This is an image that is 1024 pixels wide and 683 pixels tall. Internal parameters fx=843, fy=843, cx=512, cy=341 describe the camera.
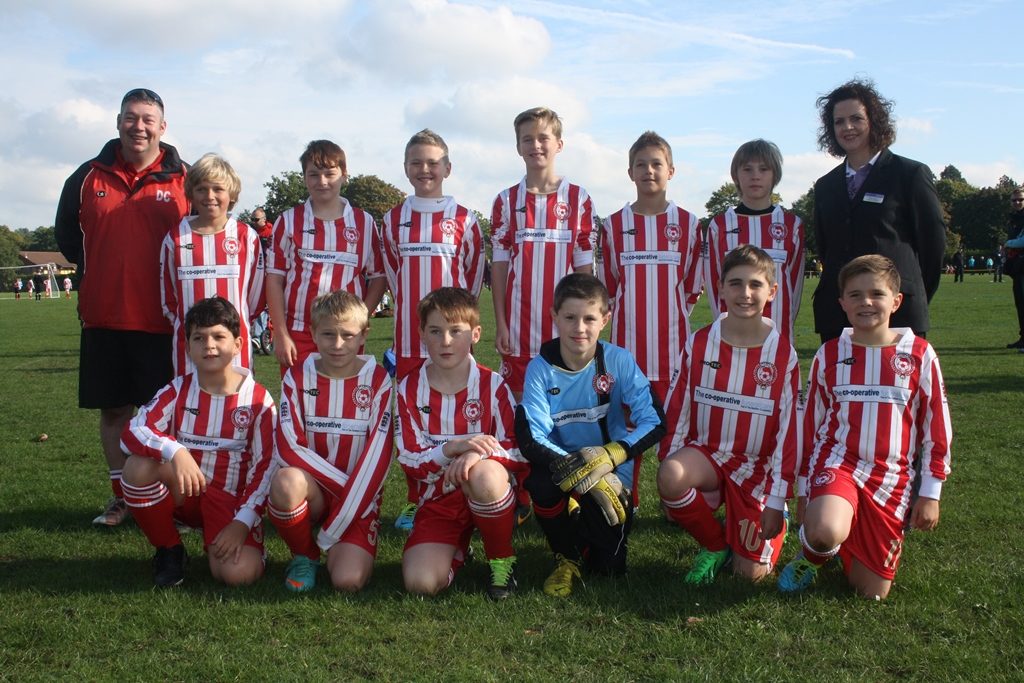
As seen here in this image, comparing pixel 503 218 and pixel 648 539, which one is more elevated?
pixel 503 218

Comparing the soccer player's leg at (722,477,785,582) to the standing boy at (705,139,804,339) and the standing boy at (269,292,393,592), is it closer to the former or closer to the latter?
the standing boy at (705,139,804,339)

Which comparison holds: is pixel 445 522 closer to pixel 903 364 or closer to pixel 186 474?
pixel 186 474

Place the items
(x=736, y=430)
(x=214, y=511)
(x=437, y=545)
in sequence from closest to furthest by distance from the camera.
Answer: (x=437, y=545) < (x=214, y=511) < (x=736, y=430)

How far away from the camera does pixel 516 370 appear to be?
505cm

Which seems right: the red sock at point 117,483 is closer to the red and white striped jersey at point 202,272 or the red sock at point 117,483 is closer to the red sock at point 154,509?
the red and white striped jersey at point 202,272

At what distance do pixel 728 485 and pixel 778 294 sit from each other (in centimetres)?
125

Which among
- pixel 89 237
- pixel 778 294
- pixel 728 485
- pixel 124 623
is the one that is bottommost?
pixel 124 623

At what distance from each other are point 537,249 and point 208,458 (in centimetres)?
215

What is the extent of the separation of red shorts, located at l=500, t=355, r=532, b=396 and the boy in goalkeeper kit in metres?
0.82

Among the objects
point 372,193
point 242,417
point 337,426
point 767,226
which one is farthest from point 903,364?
point 372,193

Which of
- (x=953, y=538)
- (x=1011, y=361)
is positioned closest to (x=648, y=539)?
(x=953, y=538)

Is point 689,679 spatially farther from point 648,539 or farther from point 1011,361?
point 1011,361

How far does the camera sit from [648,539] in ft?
14.8

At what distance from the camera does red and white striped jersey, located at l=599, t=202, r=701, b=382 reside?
16.1ft
